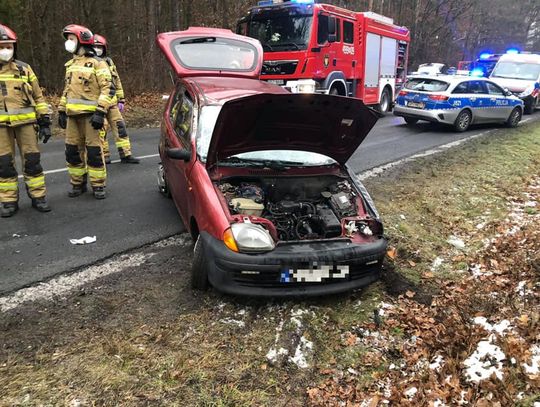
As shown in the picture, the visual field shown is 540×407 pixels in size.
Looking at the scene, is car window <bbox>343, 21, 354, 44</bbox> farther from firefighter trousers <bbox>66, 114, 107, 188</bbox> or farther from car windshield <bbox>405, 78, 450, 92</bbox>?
firefighter trousers <bbox>66, 114, 107, 188</bbox>

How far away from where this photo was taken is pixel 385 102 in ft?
53.9

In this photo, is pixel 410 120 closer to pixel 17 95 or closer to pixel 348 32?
pixel 348 32

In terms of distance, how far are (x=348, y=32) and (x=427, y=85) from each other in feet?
8.90

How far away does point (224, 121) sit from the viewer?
12.2 ft

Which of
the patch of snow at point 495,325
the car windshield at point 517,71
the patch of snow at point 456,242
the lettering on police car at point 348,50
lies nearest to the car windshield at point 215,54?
the patch of snow at point 456,242

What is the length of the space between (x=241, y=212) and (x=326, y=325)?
43.7 inches

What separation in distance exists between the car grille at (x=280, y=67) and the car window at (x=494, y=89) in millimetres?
5731

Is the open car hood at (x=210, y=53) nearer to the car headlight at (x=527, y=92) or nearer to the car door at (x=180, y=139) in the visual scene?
the car door at (x=180, y=139)

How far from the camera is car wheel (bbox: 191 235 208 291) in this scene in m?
3.58

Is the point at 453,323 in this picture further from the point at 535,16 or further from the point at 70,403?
the point at 535,16

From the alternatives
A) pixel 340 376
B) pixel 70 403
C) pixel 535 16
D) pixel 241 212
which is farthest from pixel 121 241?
pixel 535 16

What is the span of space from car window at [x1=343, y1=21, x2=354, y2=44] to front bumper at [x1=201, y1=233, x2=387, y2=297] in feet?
34.4

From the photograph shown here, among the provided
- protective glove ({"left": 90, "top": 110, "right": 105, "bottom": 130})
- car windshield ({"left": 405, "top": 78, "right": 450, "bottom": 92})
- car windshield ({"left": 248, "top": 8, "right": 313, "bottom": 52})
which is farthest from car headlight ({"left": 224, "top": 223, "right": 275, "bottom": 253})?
car windshield ({"left": 405, "top": 78, "right": 450, "bottom": 92})

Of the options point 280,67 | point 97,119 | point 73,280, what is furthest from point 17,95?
point 280,67
